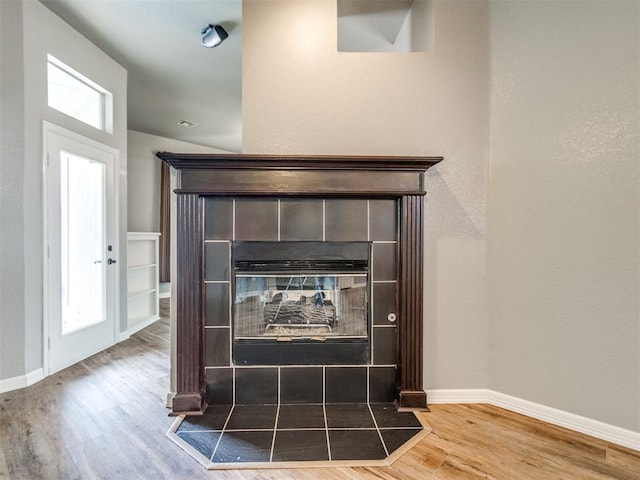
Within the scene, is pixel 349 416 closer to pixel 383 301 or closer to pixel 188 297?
pixel 383 301

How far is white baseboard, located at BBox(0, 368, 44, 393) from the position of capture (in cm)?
214

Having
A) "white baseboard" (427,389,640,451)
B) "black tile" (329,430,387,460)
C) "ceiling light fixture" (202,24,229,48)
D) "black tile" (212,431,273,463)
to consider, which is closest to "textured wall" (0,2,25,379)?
"ceiling light fixture" (202,24,229,48)

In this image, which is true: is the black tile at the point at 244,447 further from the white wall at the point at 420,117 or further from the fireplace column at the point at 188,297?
the white wall at the point at 420,117

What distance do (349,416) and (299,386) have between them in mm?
361

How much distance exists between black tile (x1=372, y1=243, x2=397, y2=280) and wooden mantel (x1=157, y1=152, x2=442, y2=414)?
70 mm

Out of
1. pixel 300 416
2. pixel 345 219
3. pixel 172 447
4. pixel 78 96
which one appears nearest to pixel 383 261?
pixel 345 219

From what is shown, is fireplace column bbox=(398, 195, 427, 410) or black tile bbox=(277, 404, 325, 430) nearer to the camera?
black tile bbox=(277, 404, 325, 430)

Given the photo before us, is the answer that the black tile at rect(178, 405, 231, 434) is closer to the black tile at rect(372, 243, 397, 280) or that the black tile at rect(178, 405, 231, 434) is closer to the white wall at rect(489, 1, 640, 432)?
the black tile at rect(372, 243, 397, 280)

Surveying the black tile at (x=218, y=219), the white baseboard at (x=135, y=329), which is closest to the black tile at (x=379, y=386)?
the black tile at (x=218, y=219)

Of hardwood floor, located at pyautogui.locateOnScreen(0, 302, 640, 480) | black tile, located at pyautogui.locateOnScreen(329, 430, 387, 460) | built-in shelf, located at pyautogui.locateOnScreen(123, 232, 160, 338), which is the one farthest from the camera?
built-in shelf, located at pyautogui.locateOnScreen(123, 232, 160, 338)

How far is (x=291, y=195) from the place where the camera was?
1.87 meters

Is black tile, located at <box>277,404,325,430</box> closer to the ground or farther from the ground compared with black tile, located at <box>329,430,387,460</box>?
farther from the ground

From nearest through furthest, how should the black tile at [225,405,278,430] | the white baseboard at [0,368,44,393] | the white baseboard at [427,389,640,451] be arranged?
the white baseboard at [427,389,640,451], the black tile at [225,405,278,430], the white baseboard at [0,368,44,393]

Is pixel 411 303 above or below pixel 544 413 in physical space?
above
